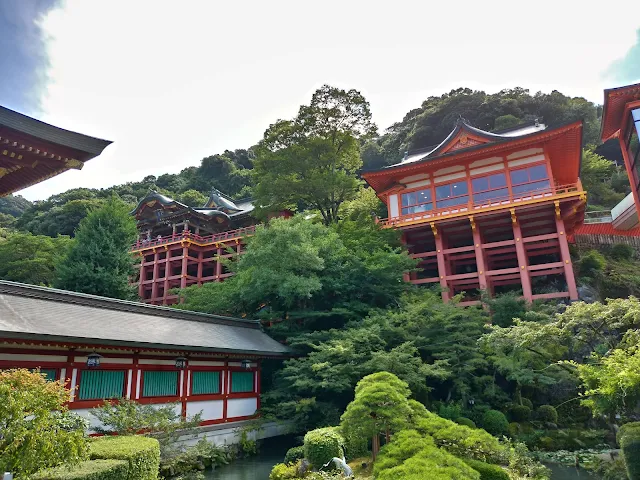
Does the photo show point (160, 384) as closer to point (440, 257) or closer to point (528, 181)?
point (440, 257)

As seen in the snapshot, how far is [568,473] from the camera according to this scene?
1046 cm

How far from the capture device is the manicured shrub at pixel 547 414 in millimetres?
13914

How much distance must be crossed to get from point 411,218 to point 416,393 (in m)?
11.4

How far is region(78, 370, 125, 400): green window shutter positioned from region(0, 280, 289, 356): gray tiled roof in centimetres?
104

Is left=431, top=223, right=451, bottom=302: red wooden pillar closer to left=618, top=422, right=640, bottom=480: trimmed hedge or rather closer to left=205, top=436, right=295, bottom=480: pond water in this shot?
left=205, top=436, right=295, bottom=480: pond water

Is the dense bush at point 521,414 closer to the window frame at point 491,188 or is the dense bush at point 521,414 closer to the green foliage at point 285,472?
the green foliage at point 285,472

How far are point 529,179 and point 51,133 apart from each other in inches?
835

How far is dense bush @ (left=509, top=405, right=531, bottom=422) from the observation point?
13.9 meters

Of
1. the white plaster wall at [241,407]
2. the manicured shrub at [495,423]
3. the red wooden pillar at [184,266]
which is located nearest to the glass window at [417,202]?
the manicured shrub at [495,423]

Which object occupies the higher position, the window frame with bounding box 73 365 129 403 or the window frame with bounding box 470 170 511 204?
the window frame with bounding box 470 170 511 204

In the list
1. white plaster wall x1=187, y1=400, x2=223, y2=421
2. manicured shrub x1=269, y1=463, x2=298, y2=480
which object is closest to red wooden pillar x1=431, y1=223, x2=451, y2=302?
white plaster wall x1=187, y1=400, x2=223, y2=421

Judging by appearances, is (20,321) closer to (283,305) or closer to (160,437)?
(160,437)

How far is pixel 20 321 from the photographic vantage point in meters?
8.95

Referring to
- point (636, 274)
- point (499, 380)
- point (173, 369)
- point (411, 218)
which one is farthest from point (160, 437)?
point (636, 274)
